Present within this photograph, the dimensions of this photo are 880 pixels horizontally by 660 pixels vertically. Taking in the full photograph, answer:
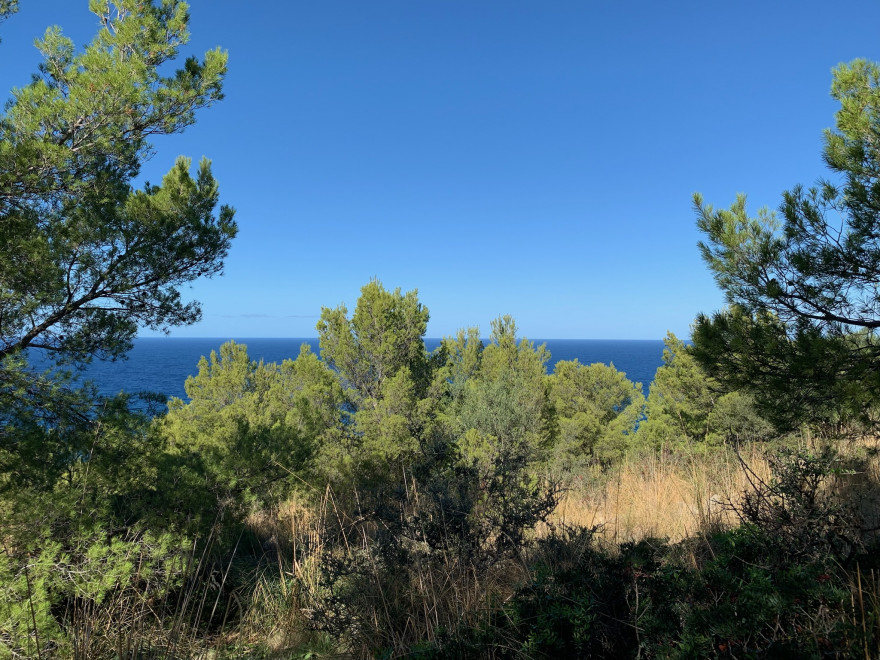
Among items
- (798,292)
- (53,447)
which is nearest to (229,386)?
(53,447)

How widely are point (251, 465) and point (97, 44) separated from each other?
14.4ft

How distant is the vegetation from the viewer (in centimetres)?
166

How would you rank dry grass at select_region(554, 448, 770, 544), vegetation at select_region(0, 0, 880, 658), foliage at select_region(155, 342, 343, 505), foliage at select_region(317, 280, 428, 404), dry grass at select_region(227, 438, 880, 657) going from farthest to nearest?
foliage at select_region(317, 280, 428, 404)
foliage at select_region(155, 342, 343, 505)
dry grass at select_region(554, 448, 770, 544)
dry grass at select_region(227, 438, 880, 657)
vegetation at select_region(0, 0, 880, 658)

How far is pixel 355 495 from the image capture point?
3.06 m

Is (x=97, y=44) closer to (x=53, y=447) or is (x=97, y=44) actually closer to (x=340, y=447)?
(x=53, y=447)

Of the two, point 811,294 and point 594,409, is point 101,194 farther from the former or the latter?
point 594,409

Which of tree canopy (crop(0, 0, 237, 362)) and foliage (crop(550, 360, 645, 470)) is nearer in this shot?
tree canopy (crop(0, 0, 237, 362))

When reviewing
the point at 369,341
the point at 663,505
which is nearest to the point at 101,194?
the point at 663,505

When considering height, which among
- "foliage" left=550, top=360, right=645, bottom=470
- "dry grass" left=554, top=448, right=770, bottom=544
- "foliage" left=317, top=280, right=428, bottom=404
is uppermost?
"foliage" left=317, top=280, right=428, bottom=404

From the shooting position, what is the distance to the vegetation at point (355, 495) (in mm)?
1659

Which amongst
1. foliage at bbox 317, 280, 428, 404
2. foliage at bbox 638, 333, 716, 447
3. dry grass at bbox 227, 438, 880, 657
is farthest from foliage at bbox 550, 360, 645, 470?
dry grass at bbox 227, 438, 880, 657

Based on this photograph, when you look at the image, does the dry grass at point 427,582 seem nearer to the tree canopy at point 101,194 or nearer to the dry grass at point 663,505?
the dry grass at point 663,505

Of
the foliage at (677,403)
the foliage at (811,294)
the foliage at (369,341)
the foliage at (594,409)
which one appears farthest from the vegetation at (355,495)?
the foliage at (594,409)

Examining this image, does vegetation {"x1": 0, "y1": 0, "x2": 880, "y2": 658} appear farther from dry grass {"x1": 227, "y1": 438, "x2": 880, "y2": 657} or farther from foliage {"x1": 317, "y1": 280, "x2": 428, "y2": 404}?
foliage {"x1": 317, "y1": 280, "x2": 428, "y2": 404}
